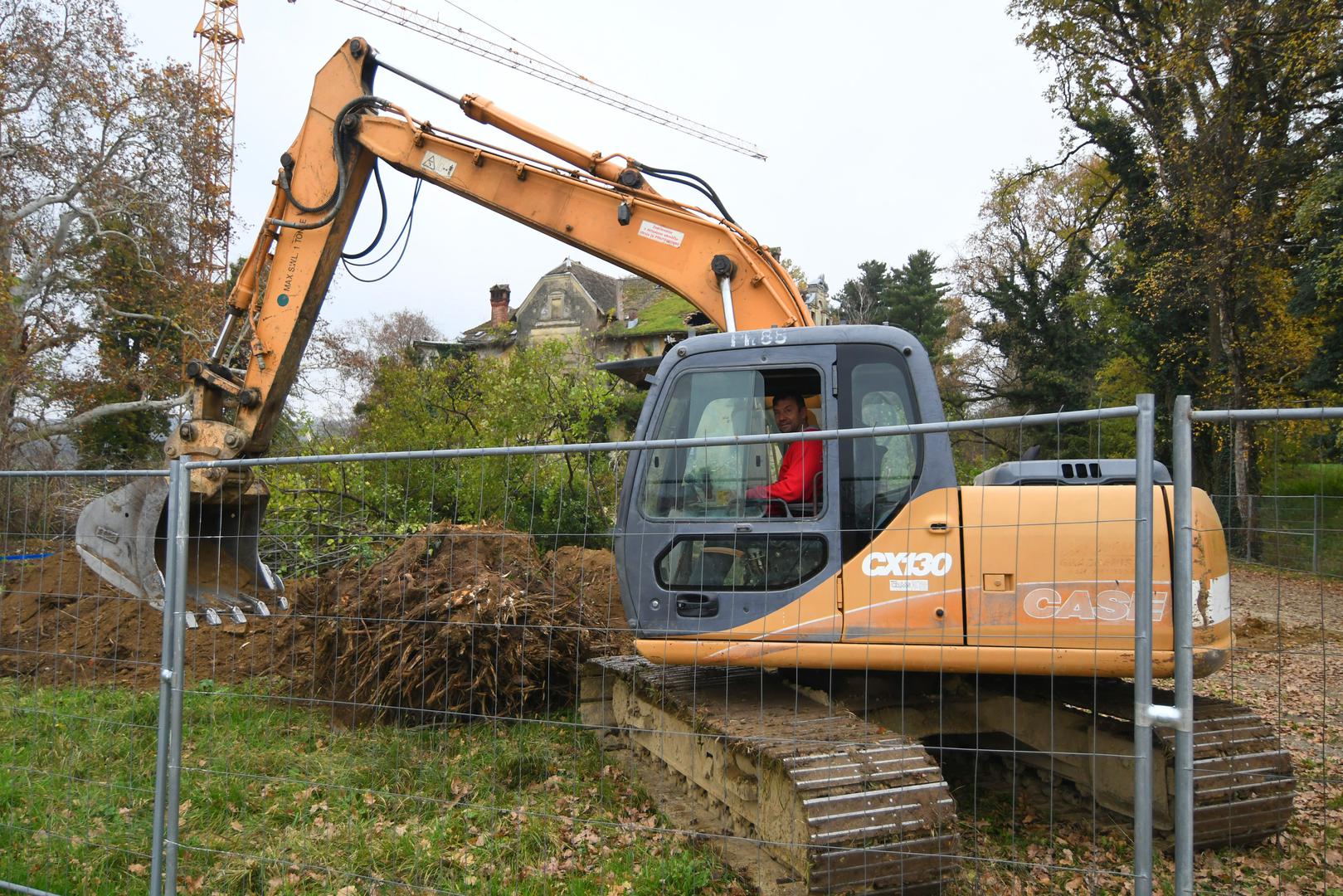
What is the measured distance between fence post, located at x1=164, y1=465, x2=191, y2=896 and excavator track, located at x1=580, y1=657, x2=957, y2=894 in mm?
1701

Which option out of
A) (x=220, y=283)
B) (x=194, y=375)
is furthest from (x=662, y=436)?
(x=220, y=283)

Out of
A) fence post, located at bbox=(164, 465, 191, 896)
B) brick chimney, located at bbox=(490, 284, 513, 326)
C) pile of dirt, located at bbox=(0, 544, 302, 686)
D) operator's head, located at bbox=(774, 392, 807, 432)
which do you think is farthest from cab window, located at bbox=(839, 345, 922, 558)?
brick chimney, located at bbox=(490, 284, 513, 326)

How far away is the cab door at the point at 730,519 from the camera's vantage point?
3.97 meters

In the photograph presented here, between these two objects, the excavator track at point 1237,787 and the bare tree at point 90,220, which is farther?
the bare tree at point 90,220

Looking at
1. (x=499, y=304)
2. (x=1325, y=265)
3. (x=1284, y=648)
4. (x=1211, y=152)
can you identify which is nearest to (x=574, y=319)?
(x=499, y=304)

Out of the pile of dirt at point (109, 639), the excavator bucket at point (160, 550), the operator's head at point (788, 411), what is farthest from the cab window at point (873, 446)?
the excavator bucket at point (160, 550)

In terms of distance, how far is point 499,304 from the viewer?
135ft

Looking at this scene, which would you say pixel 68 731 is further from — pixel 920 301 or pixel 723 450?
pixel 920 301

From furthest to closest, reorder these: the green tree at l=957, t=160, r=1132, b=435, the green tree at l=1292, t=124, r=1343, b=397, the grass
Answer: the green tree at l=957, t=160, r=1132, b=435
the green tree at l=1292, t=124, r=1343, b=397
the grass

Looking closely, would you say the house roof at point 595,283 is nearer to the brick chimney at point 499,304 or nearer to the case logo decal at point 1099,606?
the brick chimney at point 499,304

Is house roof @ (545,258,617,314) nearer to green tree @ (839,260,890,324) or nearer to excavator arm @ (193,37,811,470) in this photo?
green tree @ (839,260,890,324)

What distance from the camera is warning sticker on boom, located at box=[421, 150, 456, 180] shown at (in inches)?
264

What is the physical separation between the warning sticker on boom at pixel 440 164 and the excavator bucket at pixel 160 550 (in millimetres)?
3249

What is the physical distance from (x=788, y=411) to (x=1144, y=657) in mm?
2252
